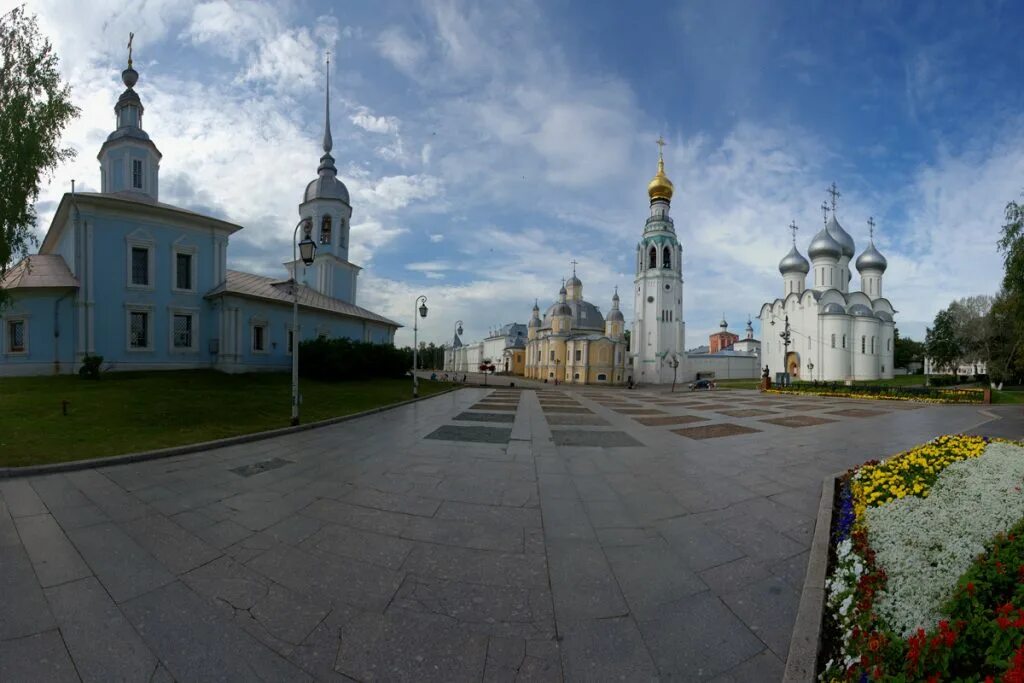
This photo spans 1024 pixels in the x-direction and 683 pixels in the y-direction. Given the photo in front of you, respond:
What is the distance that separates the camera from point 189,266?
28.2m

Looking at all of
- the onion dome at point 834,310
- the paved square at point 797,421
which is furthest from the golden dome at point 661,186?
the paved square at point 797,421

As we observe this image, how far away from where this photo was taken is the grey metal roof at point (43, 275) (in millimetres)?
22422

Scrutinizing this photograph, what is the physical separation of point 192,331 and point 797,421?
32.8 meters

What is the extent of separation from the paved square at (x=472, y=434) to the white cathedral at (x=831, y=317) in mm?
45878

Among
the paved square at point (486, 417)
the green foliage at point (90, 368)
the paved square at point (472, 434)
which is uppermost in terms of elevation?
the green foliage at point (90, 368)

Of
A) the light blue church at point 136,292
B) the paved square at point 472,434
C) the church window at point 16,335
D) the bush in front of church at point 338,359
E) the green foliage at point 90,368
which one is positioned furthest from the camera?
the bush in front of church at point 338,359

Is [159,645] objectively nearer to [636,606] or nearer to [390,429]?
[636,606]

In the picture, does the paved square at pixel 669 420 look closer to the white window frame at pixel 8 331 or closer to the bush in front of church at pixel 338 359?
the bush in front of church at pixel 338 359

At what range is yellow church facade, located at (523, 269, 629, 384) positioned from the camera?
65.7 metres

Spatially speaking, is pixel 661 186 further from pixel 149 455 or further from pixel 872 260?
pixel 149 455

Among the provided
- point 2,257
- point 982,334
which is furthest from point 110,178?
point 982,334

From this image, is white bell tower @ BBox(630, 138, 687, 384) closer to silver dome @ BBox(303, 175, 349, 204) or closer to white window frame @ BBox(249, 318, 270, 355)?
silver dome @ BBox(303, 175, 349, 204)

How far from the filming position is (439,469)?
311 inches

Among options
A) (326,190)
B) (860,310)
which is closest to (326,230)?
(326,190)
